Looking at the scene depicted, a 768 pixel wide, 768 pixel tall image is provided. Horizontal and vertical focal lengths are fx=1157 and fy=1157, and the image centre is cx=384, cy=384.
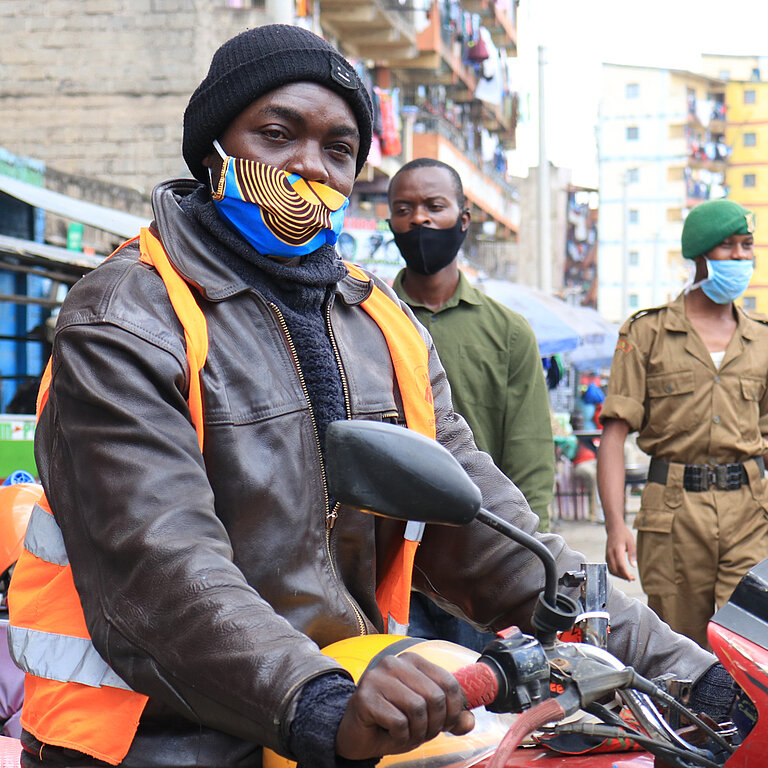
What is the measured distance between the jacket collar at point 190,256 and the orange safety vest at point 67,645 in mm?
23

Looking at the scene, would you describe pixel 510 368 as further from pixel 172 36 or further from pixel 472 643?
pixel 172 36

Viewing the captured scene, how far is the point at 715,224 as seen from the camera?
5535 millimetres

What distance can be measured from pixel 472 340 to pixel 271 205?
3.04 m

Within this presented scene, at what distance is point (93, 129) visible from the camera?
15.3m

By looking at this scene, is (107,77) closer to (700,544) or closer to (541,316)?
(541,316)

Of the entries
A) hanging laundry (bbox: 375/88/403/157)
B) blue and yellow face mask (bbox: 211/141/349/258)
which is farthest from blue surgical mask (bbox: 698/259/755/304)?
hanging laundry (bbox: 375/88/403/157)

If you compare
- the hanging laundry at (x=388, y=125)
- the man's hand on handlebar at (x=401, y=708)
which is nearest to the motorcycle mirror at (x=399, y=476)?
the man's hand on handlebar at (x=401, y=708)

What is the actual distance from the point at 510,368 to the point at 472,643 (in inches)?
49.0

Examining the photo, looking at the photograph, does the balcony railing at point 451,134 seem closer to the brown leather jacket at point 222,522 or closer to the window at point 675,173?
the brown leather jacket at point 222,522

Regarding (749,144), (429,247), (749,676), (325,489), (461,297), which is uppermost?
(749,144)

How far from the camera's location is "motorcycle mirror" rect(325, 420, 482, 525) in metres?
1.37

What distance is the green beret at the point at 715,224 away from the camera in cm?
550

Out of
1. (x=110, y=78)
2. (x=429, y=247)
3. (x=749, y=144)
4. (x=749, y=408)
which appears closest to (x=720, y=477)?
(x=749, y=408)

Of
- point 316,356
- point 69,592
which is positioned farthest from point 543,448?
point 69,592
